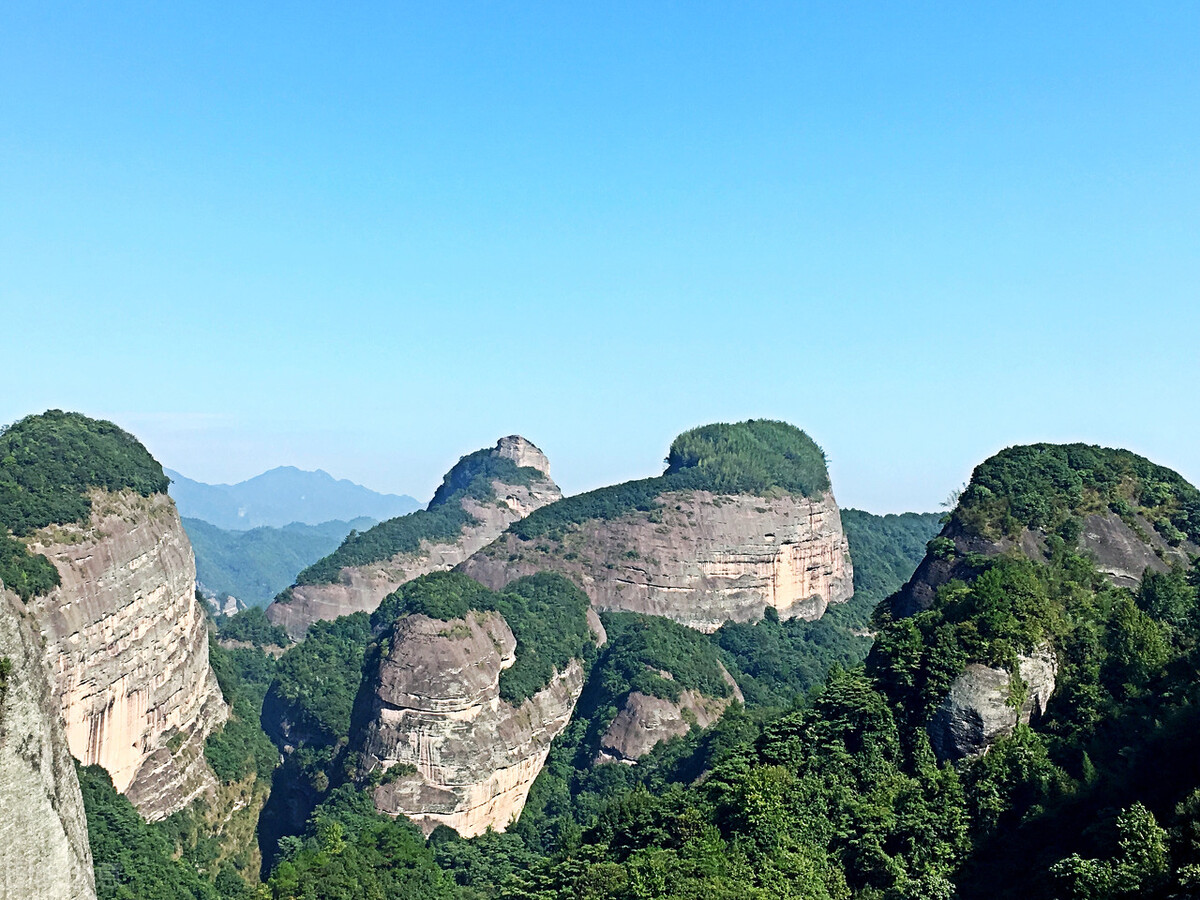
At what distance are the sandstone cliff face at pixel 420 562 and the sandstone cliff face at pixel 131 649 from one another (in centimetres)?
4729

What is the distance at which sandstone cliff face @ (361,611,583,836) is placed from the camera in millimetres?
61719

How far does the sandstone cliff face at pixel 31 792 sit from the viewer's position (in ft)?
72.0

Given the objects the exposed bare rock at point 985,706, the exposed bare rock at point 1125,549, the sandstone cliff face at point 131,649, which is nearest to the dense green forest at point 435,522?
the sandstone cliff face at point 131,649

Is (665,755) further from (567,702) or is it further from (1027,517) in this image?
(1027,517)

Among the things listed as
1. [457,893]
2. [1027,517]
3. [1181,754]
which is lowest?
[457,893]

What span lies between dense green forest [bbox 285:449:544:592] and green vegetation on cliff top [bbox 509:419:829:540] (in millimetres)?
23931

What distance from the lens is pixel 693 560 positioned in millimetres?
103375

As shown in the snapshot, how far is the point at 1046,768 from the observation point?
36281 millimetres

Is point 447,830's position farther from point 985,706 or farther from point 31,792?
point 31,792

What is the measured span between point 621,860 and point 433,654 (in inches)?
1113

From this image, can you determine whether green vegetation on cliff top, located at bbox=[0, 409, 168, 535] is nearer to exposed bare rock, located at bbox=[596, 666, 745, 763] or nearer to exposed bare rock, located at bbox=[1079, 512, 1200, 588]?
exposed bare rock, located at bbox=[596, 666, 745, 763]

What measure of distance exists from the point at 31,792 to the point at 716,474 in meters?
92.1

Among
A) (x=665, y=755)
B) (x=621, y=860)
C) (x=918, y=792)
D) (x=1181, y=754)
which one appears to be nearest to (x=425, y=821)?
(x=665, y=755)

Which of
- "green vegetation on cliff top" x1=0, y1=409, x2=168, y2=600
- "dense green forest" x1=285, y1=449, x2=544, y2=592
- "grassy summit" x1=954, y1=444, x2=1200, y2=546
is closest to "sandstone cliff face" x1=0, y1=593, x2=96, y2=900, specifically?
"green vegetation on cliff top" x1=0, y1=409, x2=168, y2=600
